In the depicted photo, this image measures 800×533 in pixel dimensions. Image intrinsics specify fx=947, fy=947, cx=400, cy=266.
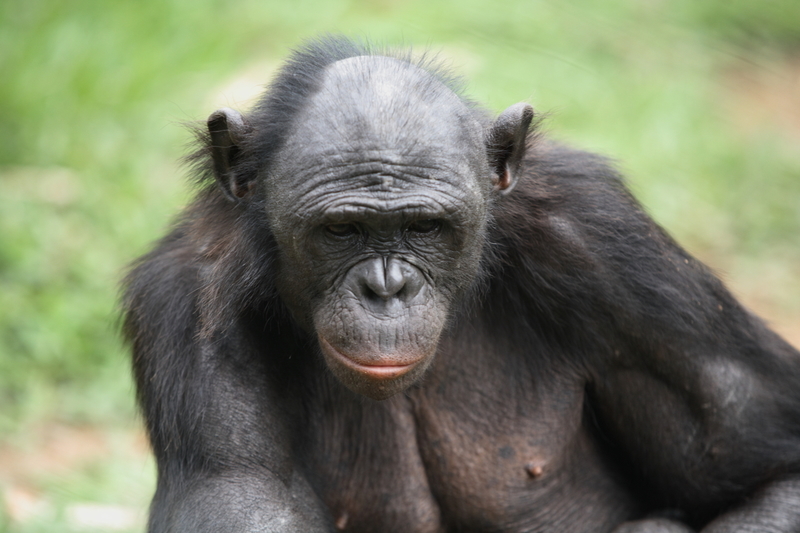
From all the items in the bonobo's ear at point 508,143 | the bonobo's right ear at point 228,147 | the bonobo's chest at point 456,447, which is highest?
the bonobo's right ear at point 228,147

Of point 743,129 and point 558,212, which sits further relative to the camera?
point 743,129

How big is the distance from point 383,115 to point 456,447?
4.92ft

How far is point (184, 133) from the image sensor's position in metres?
8.31

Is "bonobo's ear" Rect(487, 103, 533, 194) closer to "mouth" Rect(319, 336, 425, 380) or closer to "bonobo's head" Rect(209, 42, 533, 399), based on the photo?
"bonobo's head" Rect(209, 42, 533, 399)

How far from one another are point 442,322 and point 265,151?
90 centimetres

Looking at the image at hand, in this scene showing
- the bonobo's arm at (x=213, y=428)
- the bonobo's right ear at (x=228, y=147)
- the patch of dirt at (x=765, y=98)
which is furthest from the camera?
the patch of dirt at (x=765, y=98)

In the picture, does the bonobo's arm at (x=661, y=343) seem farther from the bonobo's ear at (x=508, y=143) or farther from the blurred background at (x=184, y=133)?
the blurred background at (x=184, y=133)

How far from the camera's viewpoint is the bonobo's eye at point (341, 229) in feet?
10.6

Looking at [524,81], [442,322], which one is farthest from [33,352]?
[524,81]

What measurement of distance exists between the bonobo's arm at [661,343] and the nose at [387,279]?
27.0 inches

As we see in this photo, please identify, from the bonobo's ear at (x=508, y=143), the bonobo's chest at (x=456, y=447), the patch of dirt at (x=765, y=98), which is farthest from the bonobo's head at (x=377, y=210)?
the patch of dirt at (x=765, y=98)

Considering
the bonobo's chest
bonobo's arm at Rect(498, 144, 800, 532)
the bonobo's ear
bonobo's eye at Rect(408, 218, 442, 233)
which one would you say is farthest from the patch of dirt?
bonobo's eye at Rect(408, 218, 442, 233)

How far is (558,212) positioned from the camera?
3.75 meters

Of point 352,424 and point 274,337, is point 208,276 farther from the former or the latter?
point 352,424
